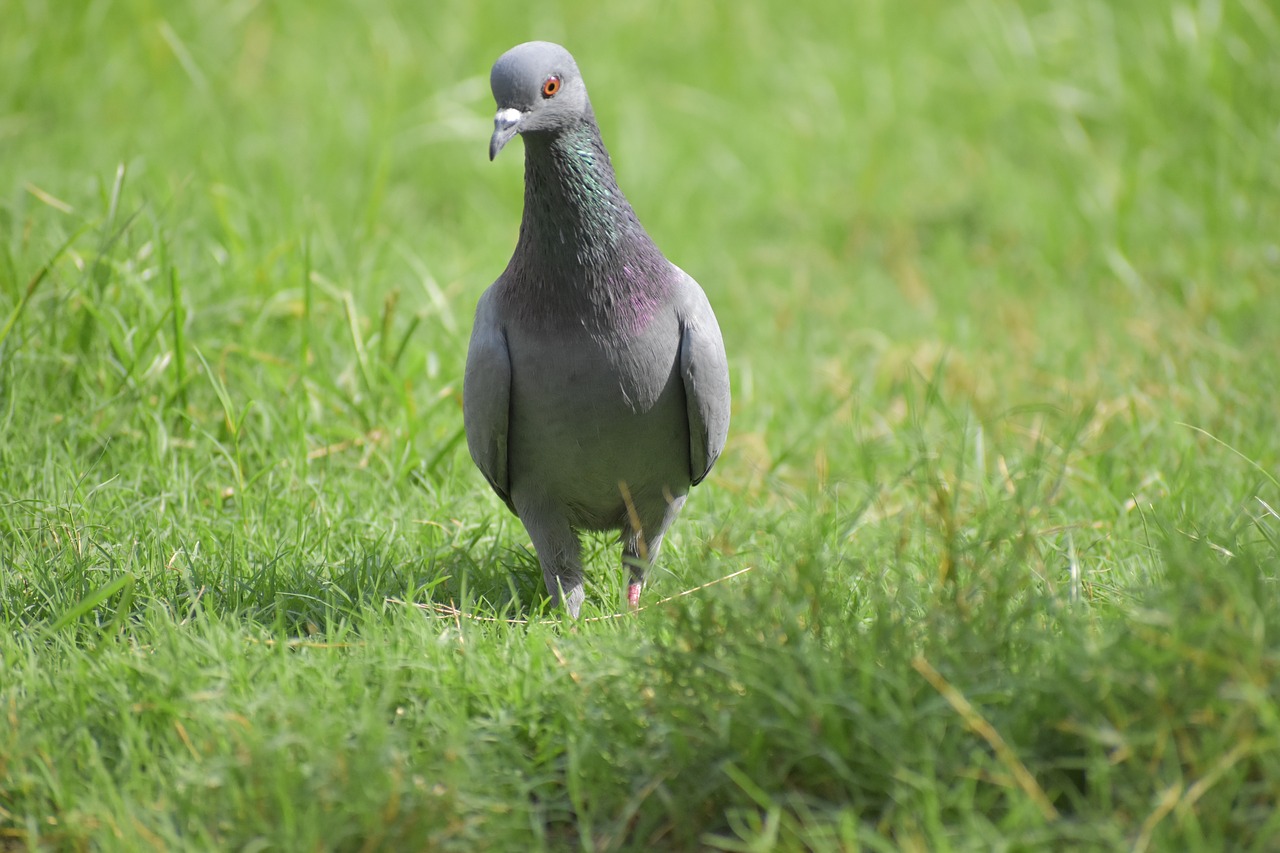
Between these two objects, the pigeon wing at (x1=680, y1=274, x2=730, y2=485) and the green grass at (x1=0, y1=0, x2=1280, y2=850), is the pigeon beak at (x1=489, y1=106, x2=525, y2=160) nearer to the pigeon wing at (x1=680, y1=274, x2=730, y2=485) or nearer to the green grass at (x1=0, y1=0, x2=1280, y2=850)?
the pigeon wing at (x1=680, y1=274, x2=730, y2=485)

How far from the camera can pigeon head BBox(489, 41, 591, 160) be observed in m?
3.11

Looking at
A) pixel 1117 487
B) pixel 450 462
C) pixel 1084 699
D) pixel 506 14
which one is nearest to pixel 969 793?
pixel 1084 699

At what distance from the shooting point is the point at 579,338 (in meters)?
3.16

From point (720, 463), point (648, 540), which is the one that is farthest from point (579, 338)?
point (720, 463)

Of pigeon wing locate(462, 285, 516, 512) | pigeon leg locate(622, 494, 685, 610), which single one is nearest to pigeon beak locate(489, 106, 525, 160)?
pigeon wing locate(462, 285, 516, 512)

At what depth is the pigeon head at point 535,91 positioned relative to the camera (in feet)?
10.2

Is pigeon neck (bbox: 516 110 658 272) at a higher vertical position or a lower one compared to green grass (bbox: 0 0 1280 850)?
higher

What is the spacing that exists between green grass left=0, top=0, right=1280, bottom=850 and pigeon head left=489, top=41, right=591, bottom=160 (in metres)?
1.19

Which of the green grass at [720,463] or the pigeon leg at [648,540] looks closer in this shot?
the green grass at [720,463]

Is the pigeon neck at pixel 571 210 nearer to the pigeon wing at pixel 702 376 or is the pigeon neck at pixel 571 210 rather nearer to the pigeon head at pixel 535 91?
the pigeon head at pixel 535 91

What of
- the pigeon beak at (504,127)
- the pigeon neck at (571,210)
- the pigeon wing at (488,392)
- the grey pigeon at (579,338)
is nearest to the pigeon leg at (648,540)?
the grey pigeon at (579,338)

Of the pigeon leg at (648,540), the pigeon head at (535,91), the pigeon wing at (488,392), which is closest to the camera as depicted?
the pigeon head at (535,91)

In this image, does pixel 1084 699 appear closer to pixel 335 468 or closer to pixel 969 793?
pixel 969 793

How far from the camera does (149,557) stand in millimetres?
3441
